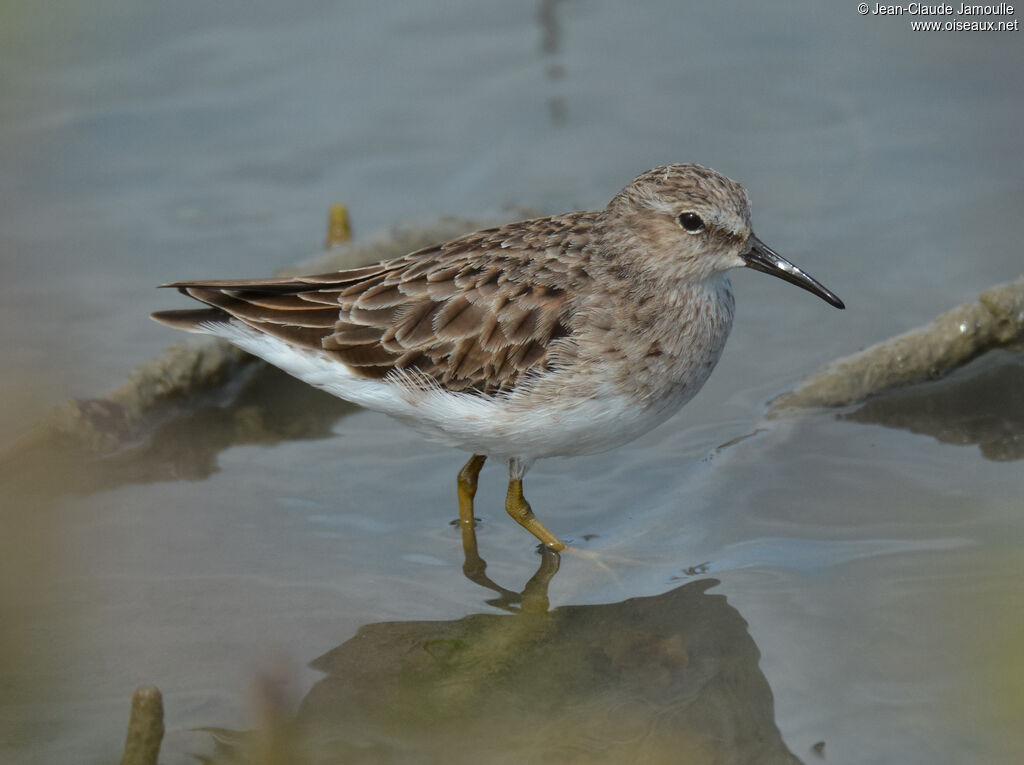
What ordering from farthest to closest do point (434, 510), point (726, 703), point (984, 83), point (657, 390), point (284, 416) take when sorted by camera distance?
1. point (984, 83)
2. point (284, 416)
3. point (434, 510)
4. point (657, 390)
5. point (726, 703)

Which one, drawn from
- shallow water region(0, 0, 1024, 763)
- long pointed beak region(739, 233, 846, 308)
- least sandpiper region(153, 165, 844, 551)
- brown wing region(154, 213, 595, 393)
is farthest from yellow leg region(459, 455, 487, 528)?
long pointed beak region(739, 233, 846, 308)

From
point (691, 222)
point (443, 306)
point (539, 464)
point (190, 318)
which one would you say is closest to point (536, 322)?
point (443, 306)

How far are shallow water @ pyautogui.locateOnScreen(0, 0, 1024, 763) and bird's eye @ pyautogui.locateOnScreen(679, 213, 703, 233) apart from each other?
4.68 feet

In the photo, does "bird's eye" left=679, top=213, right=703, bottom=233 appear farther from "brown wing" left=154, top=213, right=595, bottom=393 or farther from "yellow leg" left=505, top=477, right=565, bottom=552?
"yellow leg" left=505, top=477, right=565, bottom=552

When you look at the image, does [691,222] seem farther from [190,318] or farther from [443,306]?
[190,318]

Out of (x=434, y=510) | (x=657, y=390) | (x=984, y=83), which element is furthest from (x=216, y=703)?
(x=984, y=83)

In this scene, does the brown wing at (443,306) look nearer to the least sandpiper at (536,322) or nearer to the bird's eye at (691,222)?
the least sandpiper at (536,322)

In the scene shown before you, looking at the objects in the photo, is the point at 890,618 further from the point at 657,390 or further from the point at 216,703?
the point at 216,703

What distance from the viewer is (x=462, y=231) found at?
9.39 m

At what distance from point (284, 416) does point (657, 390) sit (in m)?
2.75

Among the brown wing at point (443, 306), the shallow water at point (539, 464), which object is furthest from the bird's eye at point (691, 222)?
the shallow water at point (539, 464)

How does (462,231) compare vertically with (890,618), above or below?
above

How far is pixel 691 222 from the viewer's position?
21.5 feet

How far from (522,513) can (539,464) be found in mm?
866
